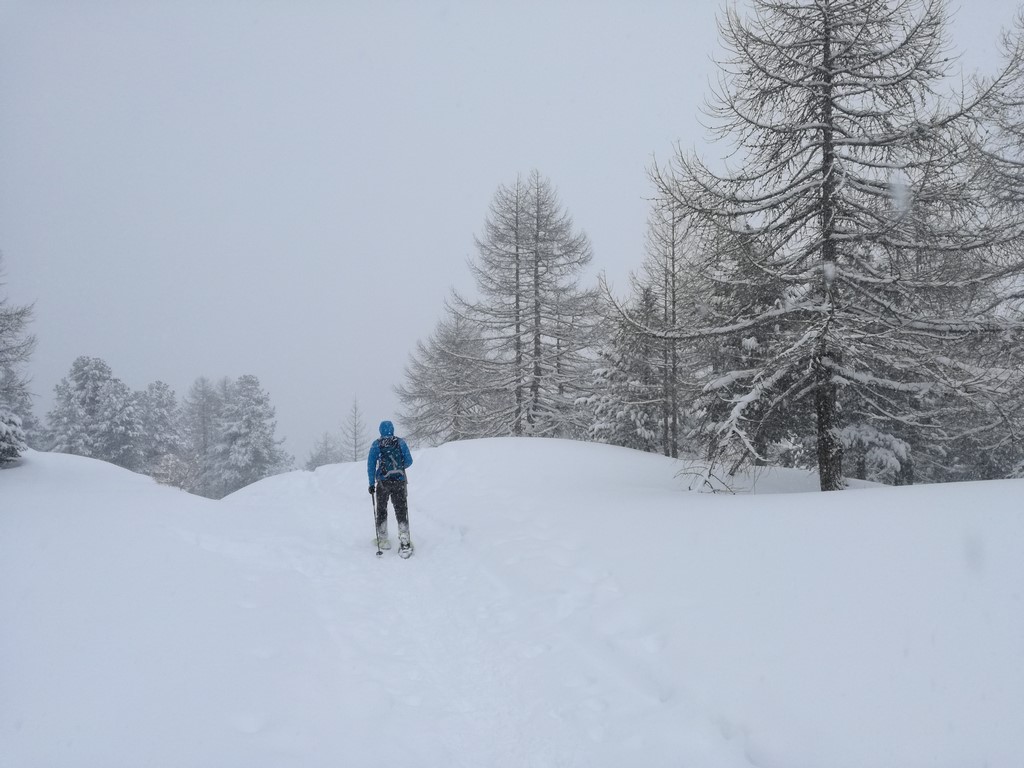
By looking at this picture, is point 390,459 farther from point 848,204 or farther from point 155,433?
point 155,433

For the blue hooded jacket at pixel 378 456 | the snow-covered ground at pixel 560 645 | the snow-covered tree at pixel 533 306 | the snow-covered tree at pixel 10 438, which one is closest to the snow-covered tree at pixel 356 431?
the snow-covered tree at pixel 533 306

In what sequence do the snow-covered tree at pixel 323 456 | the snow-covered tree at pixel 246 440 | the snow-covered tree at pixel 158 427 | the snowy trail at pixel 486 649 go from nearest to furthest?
the snowy trail at pixel 486 649 < the snow-covered tree at pixel 158 427 < the snow-covered tree at pixel 246 440 < the snow-covered tree at pixel 323 456

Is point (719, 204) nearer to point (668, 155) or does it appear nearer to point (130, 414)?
point (668, 155)

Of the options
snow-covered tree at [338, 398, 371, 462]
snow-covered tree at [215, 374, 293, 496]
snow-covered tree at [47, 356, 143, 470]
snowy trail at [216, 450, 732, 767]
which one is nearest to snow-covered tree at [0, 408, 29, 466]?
snowy trail at [216, 450, 732, 767]

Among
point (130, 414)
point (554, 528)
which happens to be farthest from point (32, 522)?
point (130, 414)

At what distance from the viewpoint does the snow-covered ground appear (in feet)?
8.81

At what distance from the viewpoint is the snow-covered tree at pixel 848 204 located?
7250mm

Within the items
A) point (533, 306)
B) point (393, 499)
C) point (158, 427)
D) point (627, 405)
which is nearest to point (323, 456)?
point (158, 427)

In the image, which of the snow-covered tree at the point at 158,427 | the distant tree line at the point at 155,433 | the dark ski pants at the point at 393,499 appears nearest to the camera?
the dark ski pants at the point at 393,499

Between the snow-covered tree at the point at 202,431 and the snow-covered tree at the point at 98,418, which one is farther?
the snow-covered tree at the point at 202,431

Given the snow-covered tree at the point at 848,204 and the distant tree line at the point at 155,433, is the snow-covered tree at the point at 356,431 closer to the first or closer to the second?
the distant tree line at the point at 155,433

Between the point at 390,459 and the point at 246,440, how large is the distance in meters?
32.2

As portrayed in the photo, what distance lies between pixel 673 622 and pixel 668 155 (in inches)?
294

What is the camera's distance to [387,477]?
7.71 m
